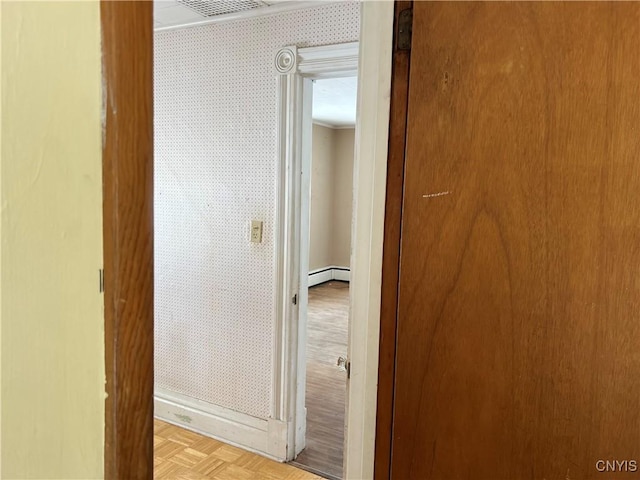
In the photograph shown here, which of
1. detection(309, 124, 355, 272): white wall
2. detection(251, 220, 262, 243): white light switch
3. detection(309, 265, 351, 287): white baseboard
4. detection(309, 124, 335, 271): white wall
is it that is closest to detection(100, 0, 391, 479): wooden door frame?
detection(251, 220, 262, 243): white light switch

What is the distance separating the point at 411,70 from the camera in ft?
3.52

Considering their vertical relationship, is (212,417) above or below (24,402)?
Answer: below

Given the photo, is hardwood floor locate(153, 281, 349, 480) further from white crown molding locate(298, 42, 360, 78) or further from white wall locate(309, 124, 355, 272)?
white wall locate(309, 124, 355, 272)

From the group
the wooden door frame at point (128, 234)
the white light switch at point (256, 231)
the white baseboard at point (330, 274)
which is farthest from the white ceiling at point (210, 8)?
the white baseboard at point (330, 274)

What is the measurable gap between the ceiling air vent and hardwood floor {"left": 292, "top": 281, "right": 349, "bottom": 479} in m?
1.80

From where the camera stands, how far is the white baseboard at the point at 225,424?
249cm

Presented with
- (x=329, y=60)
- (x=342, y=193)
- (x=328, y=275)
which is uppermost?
(x=329, y=60)

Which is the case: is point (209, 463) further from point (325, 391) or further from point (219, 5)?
point (219, 5)

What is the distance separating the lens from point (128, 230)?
47 centimetres

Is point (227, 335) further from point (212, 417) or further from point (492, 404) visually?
point (492, 404)

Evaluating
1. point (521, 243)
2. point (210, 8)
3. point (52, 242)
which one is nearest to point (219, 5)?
point (210, 8)

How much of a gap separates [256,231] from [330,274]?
548 centimetres

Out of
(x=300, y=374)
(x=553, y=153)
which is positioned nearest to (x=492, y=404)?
(x=553, y=153)

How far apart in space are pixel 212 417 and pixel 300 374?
60cm
